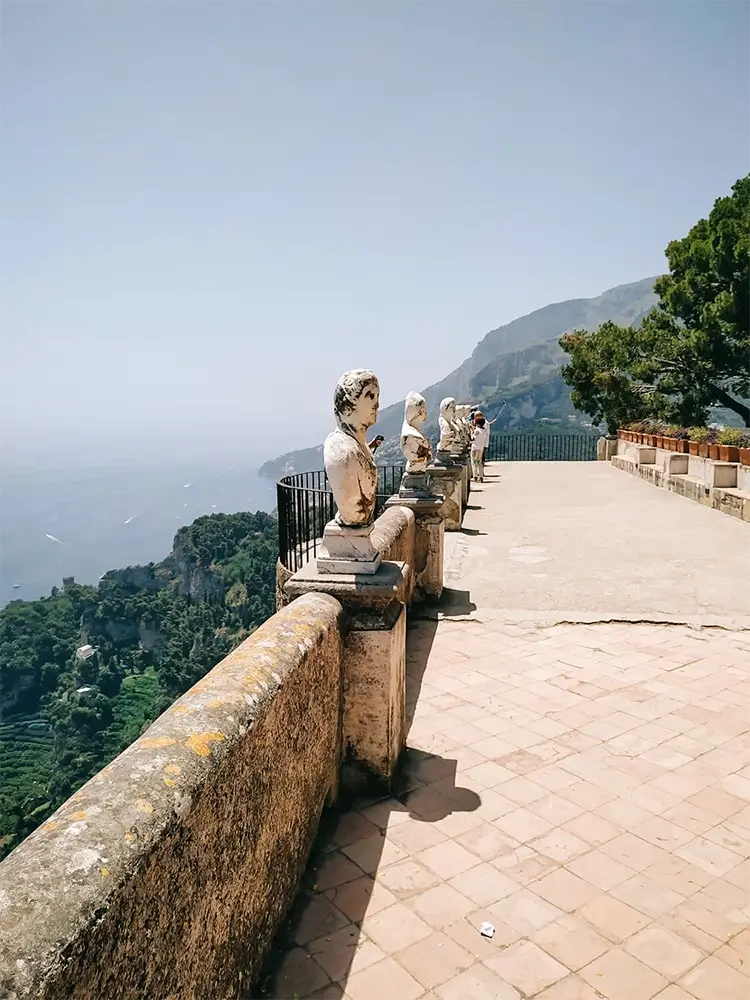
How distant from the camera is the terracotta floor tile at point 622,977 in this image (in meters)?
2.48

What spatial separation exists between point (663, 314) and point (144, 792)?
25.6 metres

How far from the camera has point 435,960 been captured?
103 inches

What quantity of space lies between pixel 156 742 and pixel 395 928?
142 cm

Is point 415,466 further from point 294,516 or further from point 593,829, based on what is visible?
point 593,829

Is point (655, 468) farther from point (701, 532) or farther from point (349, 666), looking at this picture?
point (349, 666)

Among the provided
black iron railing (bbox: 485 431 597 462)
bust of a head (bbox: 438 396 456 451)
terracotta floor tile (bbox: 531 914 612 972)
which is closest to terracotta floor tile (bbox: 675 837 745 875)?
terracotta floor tile (bbox: 531 914 612 972)

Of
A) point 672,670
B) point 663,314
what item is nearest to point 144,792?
point 672,670

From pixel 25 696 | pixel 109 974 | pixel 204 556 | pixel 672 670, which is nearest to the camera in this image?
pixel 109 974

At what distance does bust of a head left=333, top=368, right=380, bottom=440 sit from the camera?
12.8 feet

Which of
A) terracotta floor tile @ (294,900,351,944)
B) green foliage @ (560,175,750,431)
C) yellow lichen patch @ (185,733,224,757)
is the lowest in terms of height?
terracotta floor tile @ (294,900,351,944)

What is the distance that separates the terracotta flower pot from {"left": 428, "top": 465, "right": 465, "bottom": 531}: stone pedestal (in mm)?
5603

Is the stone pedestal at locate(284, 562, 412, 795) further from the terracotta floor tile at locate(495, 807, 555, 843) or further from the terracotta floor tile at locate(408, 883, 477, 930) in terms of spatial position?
the terracotta floor tile at locate(408, 883, 477, 930)

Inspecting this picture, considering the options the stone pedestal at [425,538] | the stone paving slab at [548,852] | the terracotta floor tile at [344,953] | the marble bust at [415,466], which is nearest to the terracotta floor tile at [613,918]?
the stone paving slab at [548,852]

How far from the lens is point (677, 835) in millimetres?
3443
